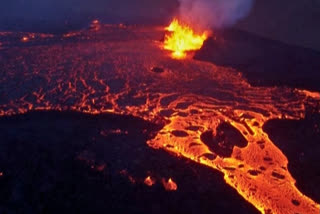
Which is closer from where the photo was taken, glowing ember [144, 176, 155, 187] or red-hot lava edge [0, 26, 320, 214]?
glowing ember [144, 176, 155, 187]

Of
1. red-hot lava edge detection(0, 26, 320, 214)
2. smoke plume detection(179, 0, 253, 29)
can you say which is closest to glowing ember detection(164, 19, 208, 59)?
red-hot lava edge detection(0, 26, 320, 214)

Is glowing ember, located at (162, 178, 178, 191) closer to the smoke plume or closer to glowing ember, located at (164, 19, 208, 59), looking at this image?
glowing ember, located at (164, 19, 208, 59)

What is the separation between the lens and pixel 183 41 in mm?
16703

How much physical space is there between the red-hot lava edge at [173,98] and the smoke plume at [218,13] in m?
5.08

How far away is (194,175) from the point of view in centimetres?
719

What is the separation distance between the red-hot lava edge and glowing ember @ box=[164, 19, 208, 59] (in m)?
0.74

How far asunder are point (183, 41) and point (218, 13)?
4921 mm

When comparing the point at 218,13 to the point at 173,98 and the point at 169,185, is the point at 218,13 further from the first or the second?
the point at 169,185

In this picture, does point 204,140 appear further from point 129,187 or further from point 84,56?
point 84,56

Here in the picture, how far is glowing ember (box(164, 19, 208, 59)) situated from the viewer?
15992 mm

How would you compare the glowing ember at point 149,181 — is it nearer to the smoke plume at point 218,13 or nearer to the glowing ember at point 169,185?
the glowing ember at point 169,185

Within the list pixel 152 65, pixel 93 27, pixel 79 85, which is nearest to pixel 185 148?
pixel 79 85

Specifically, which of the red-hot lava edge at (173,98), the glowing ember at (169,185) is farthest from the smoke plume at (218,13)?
the glowing ember at (169,185)

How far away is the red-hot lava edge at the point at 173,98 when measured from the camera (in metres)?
7.40
